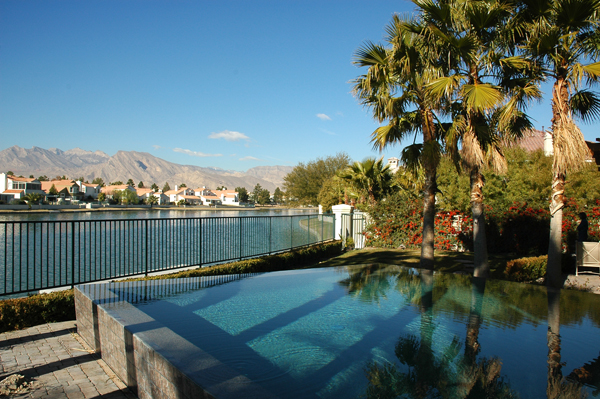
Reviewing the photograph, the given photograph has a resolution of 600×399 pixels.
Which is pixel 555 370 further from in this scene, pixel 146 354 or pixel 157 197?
pixel 157 197

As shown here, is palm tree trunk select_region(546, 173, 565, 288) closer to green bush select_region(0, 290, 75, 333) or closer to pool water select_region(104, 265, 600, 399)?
pool water select_region(104, 265, 600, 399)

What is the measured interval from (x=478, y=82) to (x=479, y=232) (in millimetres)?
3729

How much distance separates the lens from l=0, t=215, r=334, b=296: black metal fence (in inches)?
242

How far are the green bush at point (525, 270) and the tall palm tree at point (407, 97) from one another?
6.57ft

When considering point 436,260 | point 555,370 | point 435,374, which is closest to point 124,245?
point 435,374

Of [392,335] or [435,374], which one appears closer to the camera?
[435,374]

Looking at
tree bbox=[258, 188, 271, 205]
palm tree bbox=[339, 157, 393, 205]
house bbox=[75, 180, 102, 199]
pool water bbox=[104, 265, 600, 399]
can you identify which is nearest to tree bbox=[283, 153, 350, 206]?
palm tree bbox=[339, 157, 393, 205]

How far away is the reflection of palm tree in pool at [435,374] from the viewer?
3123 mm

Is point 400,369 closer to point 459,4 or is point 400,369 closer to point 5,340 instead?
point 5,340

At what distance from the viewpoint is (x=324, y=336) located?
4457mm

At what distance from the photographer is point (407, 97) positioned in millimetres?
10359

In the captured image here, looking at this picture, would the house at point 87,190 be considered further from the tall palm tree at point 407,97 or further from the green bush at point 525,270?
the green bush at point 525,270

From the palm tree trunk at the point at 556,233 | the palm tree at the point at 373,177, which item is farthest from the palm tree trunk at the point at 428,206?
the palm tree at the point at 373,177

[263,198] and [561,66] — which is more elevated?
[561,66]
